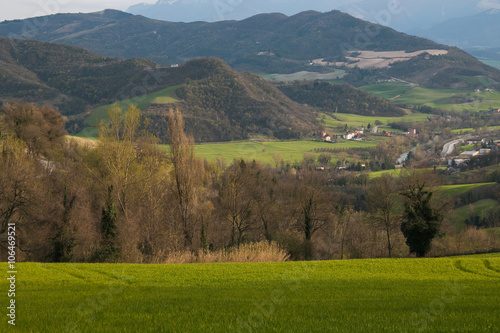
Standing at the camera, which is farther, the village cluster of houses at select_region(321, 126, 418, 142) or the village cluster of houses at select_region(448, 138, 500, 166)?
the village cluster of houses at select_region(321, 126, 418, 142)

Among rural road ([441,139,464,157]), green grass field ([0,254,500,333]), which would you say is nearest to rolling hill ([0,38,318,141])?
rural road ([441,139,464,157])

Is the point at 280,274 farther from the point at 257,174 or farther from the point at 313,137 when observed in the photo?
the point at 313,137

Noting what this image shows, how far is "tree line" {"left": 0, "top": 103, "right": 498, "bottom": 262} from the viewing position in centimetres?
3200

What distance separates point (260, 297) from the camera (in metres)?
14.6

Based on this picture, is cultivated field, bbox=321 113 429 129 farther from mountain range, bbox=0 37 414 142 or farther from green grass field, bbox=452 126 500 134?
green grass field, bbox=452 126 500 134

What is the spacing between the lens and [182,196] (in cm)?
3550

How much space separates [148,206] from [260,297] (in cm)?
2410

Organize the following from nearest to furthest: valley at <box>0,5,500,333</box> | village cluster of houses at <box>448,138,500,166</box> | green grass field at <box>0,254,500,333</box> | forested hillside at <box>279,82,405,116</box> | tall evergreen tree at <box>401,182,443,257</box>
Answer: green grass field at <box>0,254,500,333</box>, valley at <box>0,5,500,333</box>, tall evergreen tree at <box>401,182,443,257</box>, village cluster of houses at <box>448,138,500,166</box>, forested hillside at <box>279,82,405,116</box>

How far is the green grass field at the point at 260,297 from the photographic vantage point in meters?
10.3

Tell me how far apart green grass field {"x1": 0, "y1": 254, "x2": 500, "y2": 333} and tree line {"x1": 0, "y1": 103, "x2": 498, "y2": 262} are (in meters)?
9.48

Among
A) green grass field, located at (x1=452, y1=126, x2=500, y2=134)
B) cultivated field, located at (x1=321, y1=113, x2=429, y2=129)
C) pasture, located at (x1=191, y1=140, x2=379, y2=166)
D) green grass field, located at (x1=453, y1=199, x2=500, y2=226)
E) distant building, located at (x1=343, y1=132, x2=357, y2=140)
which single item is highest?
cultivated field, located at (x1=321, y1=113, x2=429, y2=129)

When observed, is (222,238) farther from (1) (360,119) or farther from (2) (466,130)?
(1) (360,119)

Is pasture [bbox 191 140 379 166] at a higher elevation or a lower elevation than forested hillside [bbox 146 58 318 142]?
lower

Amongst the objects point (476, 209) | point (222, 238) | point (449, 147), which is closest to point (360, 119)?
point (449, 147)
